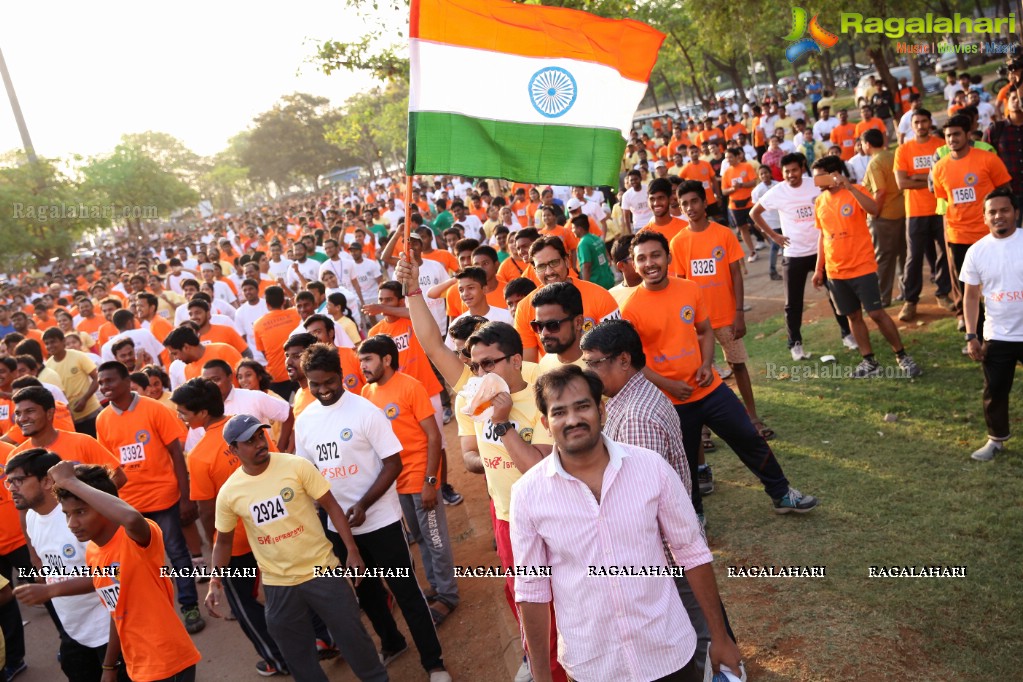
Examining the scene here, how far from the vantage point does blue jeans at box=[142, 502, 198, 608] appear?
6684mm

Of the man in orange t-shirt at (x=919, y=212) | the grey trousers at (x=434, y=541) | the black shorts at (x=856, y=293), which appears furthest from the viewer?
the man in orange t-shirt at (x=919, y=212)

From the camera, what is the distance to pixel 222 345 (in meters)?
7.94

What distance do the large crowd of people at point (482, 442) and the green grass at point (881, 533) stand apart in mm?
332

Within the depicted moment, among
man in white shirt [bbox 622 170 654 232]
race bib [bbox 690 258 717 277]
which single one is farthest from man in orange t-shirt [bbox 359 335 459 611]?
man in white shirt [bbox 622 170 654 232]

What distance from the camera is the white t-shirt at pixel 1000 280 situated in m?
5.86

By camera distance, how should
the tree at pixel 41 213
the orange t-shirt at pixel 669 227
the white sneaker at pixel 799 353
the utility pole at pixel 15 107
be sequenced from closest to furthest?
1. the orange t-shirt at pixel 669 227
2. the white sneaker at pixel 799 353
3. the tree at pixel 41 213
4. the utility pole at pixel 15 107

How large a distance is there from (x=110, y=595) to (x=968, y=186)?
7.88 m

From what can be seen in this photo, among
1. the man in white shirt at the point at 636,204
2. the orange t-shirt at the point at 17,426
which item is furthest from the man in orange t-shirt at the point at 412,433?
the man in white shirt at the point at 636,204

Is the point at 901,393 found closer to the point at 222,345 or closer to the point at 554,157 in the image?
the point at 554,157

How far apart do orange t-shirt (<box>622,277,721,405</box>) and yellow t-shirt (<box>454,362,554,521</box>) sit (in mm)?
1439

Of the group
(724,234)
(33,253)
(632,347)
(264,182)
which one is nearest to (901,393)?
(724,234)

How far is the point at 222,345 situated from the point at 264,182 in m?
80.8

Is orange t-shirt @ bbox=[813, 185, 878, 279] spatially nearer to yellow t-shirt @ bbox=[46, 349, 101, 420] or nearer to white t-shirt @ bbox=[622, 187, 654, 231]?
white t-shirt @ bbox=[622, 187, 654, 231]

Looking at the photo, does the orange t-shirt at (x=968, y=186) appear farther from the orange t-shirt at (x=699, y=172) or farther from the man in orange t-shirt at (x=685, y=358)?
the orange t-shirt at (x=699, y=172)
